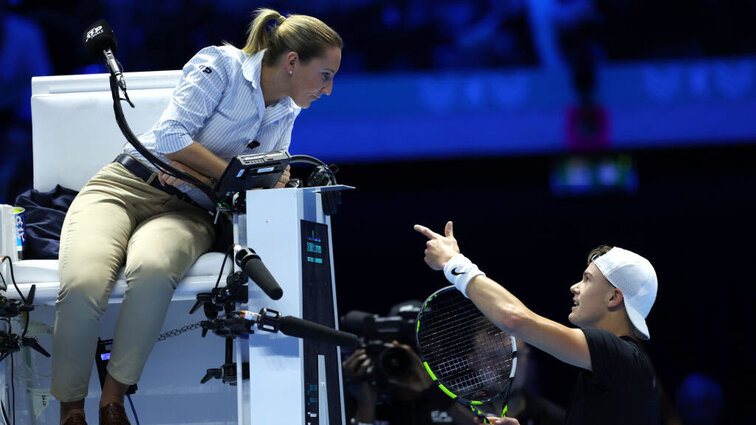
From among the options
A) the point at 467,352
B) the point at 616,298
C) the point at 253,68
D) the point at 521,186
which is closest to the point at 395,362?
the point at 467,352

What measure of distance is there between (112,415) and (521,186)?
3.12m

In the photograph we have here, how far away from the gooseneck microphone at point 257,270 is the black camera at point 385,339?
5.75 feet

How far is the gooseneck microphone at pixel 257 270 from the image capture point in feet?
6.94

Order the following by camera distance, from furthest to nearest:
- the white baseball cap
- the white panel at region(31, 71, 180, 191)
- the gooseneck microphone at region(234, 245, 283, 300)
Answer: the white panel at region(31, 71, 180, 191), the white baseball cap, the gooseneck microphone at region(234, 245, 283, 300)

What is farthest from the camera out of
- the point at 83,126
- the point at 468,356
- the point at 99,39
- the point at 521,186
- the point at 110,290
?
the point at 521,186

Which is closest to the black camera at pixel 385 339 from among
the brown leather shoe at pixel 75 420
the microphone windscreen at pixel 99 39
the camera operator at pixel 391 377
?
the camera operator at pixel 391 377

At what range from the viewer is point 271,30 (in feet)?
9.25

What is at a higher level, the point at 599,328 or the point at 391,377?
the point at 599,328

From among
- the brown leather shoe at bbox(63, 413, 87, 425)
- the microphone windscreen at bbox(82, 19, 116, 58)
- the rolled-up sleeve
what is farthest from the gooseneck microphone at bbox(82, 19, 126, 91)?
the brown leather shoe at bbox(63, 413, 87, 425)

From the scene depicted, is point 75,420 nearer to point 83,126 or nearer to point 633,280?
point 83,126

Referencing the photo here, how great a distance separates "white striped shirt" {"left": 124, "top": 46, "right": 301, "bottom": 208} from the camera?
2627 millimetres

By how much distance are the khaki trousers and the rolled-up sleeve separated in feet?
0.86

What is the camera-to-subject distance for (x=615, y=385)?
2.30 m

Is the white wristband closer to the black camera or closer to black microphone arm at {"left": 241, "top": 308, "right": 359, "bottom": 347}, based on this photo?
black microphone arm at {"left": 241, "top": 308, "right": 359, "bottom": 347}
